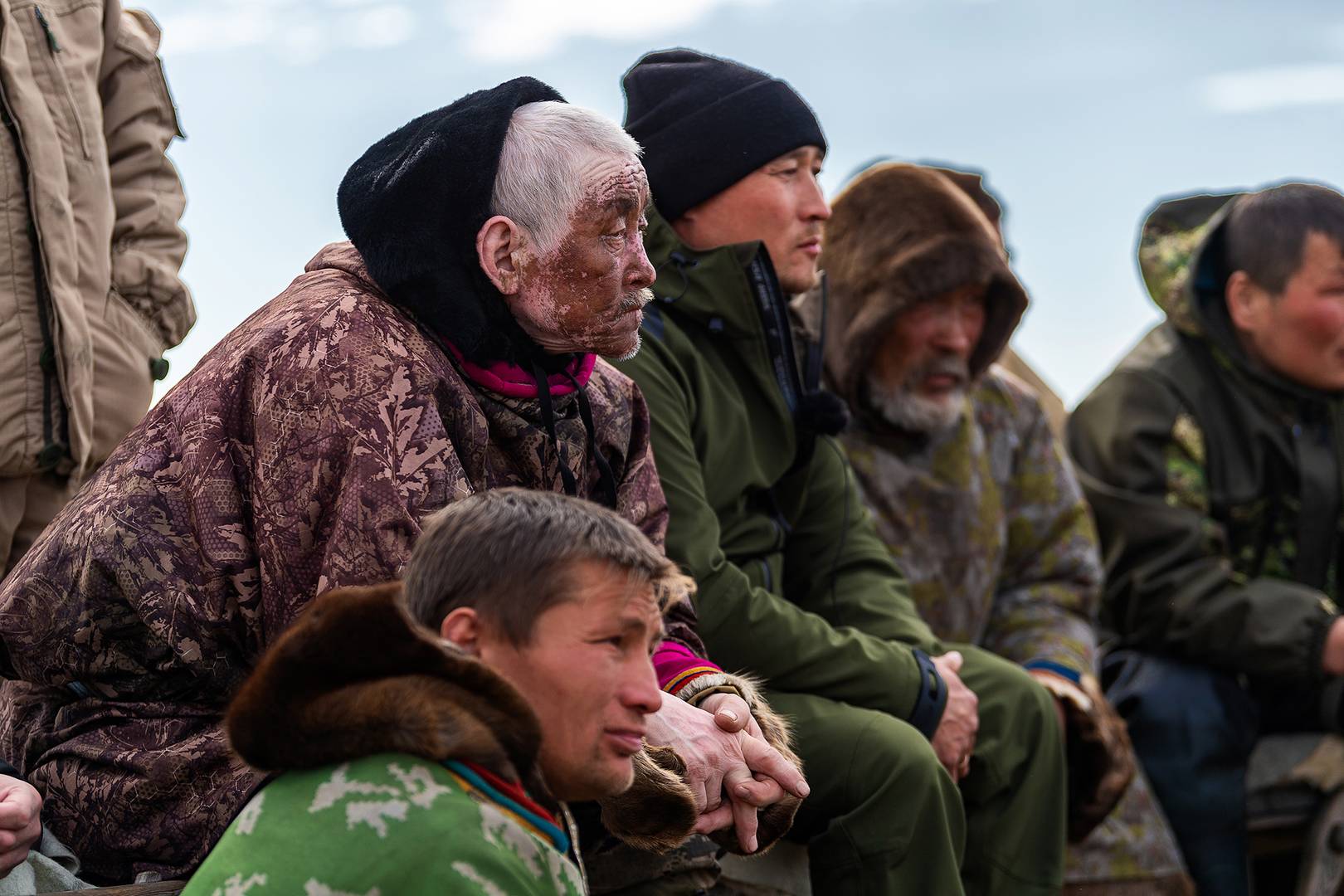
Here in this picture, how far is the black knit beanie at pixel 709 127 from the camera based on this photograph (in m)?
4.05

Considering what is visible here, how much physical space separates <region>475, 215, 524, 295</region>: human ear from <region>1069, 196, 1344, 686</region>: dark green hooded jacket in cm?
286

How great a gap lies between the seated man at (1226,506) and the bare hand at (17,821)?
342 centimetres

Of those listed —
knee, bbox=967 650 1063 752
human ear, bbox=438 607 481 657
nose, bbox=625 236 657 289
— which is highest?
nose, bbox=625 236 657 289

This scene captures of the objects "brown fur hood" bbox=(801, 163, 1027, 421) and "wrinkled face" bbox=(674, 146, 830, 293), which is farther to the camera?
"brown fur hood" bbox=(801, 163, 1027, 421)

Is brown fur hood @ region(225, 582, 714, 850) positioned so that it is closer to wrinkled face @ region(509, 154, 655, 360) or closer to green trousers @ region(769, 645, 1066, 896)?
wrinkled face @ region(509, 154, 655, 360)

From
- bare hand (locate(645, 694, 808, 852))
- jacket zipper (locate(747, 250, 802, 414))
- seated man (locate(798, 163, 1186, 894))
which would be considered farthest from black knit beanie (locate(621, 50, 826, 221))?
bare hand (locate(645, 694, 808, 852))

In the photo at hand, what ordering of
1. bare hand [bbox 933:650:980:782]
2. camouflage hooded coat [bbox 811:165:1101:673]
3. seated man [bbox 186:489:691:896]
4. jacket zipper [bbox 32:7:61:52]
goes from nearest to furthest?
seated man [bbox 186:489:691:896], jacket zipper [bbox 32:7:61:52], bare hand [bbox 933:650:980:782], camouflage hooded coat [bbox 811:165:1101:673]

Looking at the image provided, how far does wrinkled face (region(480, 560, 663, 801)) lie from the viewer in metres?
2.14

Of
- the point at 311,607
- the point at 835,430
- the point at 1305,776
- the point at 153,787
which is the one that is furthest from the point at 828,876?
the point at 1305,776

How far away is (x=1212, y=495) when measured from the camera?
525cm

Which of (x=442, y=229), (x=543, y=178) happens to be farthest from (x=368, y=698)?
(x=543, y=178)

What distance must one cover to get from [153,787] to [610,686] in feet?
2.97

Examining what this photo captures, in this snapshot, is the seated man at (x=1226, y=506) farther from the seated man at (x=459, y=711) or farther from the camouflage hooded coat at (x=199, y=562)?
the seated man at (x=459, y=711)

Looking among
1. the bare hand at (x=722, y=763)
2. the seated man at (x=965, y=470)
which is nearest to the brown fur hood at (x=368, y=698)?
the bare hand at (x=722, y=763)
